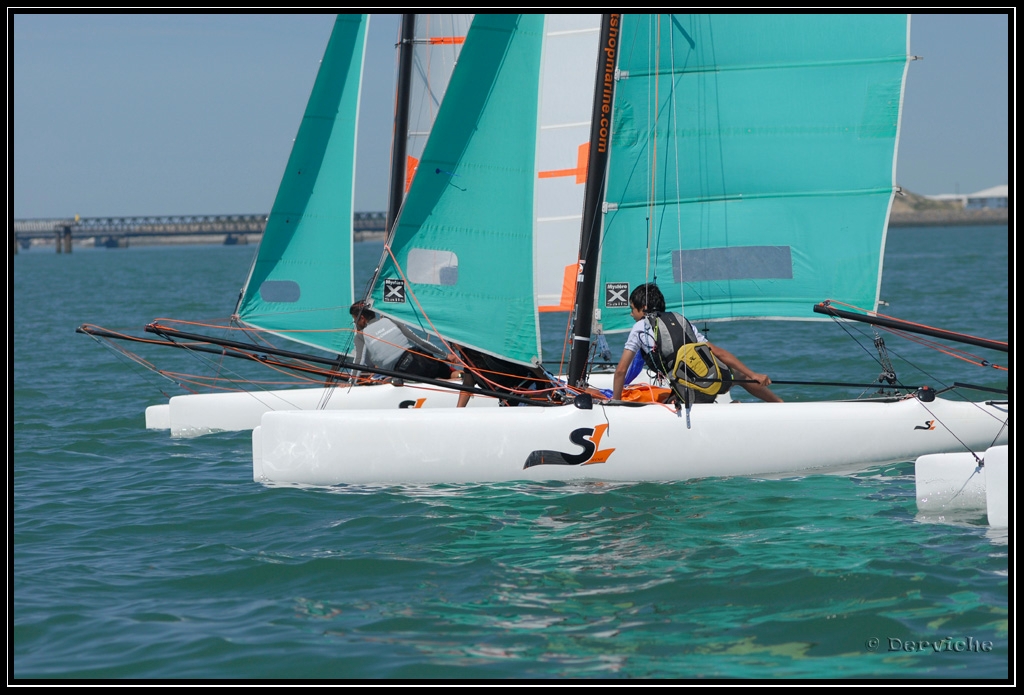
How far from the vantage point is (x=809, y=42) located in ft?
34.9

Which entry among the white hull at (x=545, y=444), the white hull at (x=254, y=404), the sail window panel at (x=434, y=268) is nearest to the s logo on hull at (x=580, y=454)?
the white hull at (x=545, y=444)

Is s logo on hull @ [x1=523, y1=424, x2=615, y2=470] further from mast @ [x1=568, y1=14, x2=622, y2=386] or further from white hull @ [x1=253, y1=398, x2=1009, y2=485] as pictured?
mast @ [x1=568, y1=14, x2=622, y2=386]

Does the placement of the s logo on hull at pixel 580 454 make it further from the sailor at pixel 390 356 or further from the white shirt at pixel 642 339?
the sailor at pixel 390 356

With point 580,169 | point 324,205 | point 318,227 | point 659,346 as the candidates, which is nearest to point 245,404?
point 318,227

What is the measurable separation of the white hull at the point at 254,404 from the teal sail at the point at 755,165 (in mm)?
2021

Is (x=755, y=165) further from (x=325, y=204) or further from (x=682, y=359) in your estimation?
(x=325, y=204)

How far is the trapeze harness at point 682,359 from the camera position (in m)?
9.13

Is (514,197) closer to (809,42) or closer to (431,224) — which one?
(431,224)

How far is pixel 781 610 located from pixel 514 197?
461 centimetres

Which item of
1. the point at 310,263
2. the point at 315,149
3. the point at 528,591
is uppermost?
the point at 315,149

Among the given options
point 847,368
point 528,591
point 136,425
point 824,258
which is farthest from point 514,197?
point 847,368

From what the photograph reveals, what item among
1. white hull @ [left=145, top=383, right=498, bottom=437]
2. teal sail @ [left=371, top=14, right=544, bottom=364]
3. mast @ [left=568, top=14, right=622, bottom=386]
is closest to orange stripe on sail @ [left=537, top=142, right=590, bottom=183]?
white hull @ [left=145, top=383, right=498, bottom=437]

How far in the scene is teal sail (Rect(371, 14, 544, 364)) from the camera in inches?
379

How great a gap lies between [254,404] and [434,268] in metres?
3.95
